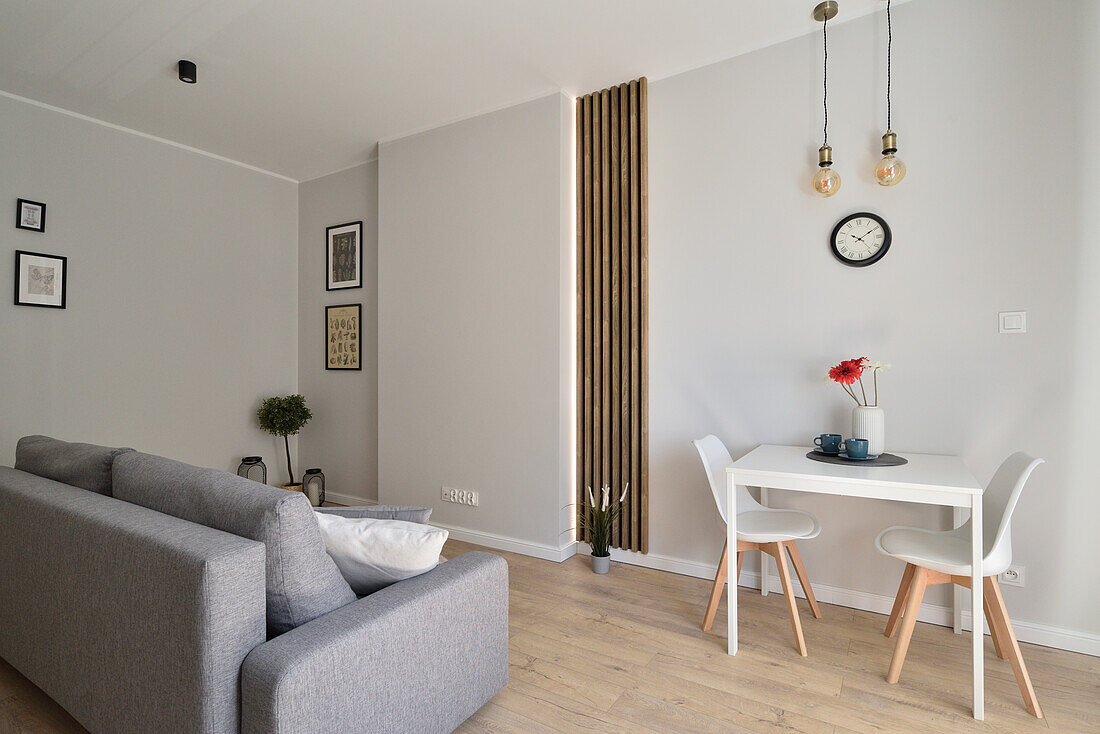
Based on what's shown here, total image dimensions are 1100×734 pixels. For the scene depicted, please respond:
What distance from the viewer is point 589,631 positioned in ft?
8.43

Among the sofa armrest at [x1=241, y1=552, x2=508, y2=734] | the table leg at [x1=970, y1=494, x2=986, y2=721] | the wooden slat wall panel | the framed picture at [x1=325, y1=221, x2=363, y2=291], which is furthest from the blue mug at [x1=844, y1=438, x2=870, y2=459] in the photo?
the framed picture at [x1=325, y1=221, x2=363, y2=291]

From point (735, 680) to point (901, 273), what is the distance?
1.93 meters

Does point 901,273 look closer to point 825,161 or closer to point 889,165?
point 889,165

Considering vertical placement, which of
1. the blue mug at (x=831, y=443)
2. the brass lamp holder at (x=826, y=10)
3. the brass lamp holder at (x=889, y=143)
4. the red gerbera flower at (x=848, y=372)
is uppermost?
the brass lamp holder at (x=826, y=10)

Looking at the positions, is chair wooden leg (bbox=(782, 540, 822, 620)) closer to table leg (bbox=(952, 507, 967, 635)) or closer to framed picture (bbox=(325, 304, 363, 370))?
table leg (bbox=(952, 507, 967, 635))

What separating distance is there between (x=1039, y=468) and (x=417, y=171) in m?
3.89

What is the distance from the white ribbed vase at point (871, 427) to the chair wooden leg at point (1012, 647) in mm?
607

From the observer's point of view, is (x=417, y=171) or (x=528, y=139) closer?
(x=528, y=139)

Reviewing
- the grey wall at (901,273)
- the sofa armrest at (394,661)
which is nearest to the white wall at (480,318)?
the grey wall at (901,273)

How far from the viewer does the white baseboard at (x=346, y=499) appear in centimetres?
472

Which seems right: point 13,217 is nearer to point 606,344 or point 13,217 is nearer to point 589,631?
point 606,344

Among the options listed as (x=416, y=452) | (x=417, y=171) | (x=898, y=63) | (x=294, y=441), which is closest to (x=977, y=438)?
(x=898, y=63)

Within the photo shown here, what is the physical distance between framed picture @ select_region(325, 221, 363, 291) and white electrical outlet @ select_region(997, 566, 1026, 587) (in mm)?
4402

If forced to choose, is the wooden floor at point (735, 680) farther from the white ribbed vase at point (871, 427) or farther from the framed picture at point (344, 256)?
the framed picture at point (344, 256)
